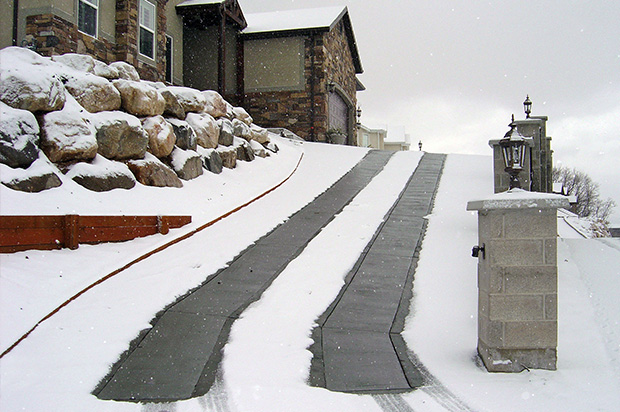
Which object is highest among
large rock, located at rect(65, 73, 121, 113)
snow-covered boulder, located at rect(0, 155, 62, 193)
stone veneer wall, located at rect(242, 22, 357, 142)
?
stone veneer wall, located at rect(242, 22, 357, 142)

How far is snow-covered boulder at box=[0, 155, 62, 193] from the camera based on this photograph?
616 cm

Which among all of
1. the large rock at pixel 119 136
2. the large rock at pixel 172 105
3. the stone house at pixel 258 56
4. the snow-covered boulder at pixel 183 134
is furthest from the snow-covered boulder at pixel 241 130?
the large rock at pixel 119 136

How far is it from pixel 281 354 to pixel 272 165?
8932 mm

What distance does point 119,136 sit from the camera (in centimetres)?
805

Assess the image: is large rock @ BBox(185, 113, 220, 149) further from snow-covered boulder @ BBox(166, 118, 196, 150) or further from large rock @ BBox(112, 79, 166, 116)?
large rock @ BBox(112, 79, 166, 116)

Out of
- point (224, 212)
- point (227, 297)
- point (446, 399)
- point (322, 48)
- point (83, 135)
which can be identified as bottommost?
point (446, 399)

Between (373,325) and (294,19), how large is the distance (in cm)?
1695

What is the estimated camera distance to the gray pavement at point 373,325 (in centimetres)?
364

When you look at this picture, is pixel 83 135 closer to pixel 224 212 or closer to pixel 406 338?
pixel 224 212

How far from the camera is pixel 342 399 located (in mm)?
3279

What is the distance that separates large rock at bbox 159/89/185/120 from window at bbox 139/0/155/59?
4.54m

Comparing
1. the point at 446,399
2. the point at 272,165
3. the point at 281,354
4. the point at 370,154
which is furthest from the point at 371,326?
the point at 370,154

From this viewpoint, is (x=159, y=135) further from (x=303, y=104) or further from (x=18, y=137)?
(x=303, y=104)

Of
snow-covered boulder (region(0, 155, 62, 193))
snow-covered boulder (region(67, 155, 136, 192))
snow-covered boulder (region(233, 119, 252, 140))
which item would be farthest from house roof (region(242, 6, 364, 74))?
snow-covered boulder (region(0, 155, 62, 193))
